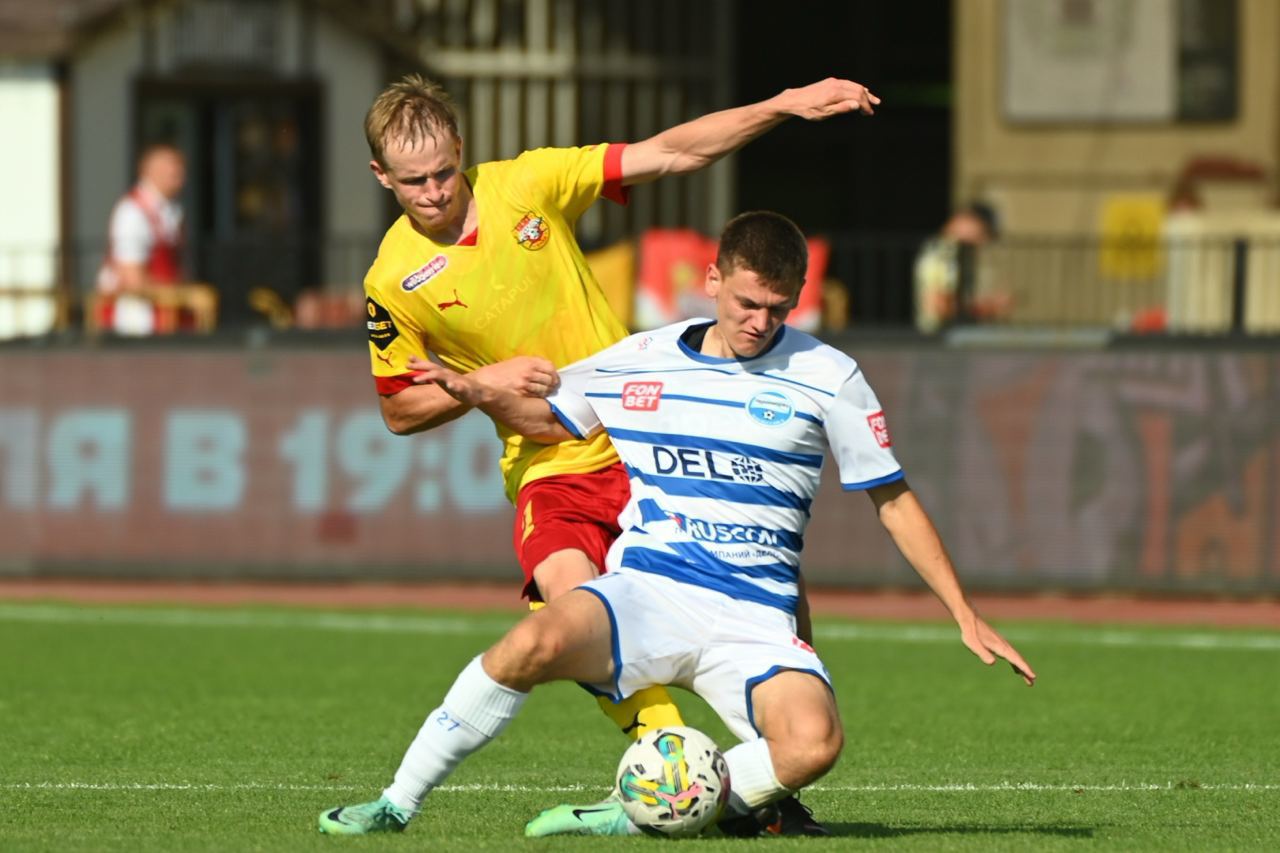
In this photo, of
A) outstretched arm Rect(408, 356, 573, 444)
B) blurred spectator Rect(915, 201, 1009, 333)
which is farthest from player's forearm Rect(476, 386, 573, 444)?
blurred spectator Rect(915, 201, 1009, 333)

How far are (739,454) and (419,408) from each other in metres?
1.14

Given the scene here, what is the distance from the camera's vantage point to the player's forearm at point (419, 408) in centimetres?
746

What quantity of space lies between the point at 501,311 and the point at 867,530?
8.36m

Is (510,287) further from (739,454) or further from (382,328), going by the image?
A: (739,454)

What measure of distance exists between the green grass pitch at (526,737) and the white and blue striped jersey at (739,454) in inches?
32.4

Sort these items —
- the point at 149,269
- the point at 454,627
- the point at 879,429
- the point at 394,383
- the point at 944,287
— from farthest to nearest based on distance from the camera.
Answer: the point at 149,269
the point at 944,287
the point at 454,627
the point at 394,383
the point at 879,429

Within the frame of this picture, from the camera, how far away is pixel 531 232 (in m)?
7.66

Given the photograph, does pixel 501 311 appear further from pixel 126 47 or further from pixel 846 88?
pixel 126 47

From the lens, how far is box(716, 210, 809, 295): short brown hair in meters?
6.81

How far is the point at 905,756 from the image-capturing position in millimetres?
9422

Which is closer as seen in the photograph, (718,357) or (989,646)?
(989,646)

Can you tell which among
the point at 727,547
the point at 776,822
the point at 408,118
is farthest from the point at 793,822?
the point at 408,118

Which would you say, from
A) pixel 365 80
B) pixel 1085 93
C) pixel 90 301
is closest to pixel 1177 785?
pixel 90 301

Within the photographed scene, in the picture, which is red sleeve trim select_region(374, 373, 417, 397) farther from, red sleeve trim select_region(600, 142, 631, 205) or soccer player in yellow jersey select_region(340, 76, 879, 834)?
red sleeve trim select_region(600, 142, 631, 205)
